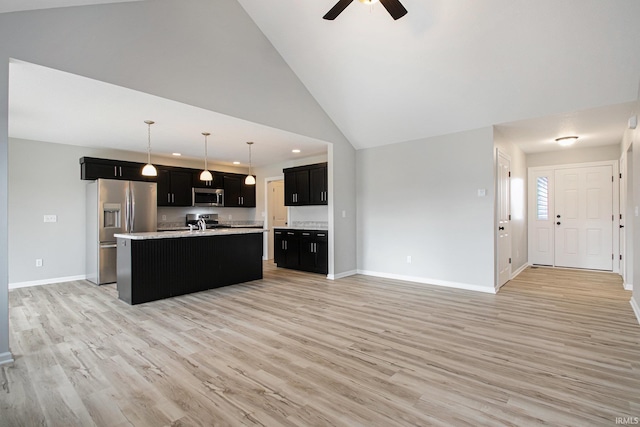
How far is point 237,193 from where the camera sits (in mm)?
7812

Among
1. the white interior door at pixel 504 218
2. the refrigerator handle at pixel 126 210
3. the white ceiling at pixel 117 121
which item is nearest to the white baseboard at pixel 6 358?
the white ceiling at pixel 117 121

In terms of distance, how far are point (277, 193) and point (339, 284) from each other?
13.3ft

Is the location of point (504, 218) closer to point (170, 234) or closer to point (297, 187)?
point (297, 187)

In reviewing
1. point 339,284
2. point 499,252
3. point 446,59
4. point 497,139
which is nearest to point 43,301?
point 339,284

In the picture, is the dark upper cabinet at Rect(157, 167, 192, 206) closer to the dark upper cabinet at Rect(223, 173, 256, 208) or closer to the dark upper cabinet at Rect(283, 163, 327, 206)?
the dark upper cabinet at Rect(223, 173, 256, 208)

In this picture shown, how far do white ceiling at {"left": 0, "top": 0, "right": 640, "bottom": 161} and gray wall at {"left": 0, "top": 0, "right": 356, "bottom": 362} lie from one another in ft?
0.51

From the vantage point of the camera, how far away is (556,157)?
638 centimetres

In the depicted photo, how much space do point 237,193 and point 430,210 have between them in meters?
4.84

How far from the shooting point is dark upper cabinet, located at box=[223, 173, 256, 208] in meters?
7.60

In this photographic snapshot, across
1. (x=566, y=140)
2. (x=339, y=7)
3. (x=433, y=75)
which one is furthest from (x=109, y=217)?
(x=566, y=140)

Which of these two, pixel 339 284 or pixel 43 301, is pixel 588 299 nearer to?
pixel 339 284

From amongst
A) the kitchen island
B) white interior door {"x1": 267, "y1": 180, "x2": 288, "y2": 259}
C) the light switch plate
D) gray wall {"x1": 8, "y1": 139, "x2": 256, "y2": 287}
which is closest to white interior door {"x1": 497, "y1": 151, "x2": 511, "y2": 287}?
the kitchen island

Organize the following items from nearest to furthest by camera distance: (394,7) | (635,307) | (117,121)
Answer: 1. (394,7)
2. (635,307)
3. (117,121)

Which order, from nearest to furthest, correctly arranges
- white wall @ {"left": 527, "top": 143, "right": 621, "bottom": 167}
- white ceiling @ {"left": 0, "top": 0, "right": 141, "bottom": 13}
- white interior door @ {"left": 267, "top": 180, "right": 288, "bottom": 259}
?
white ceiling @ {"left": 0, "top": 0, "right": 141, "bottom": 13} < white wall @ {"left": 527, "top": 143, "right": 621, "bottom": 167} < white interior door @ {"left": 267, "top": 180, "right": 288, "bottom": 259}
